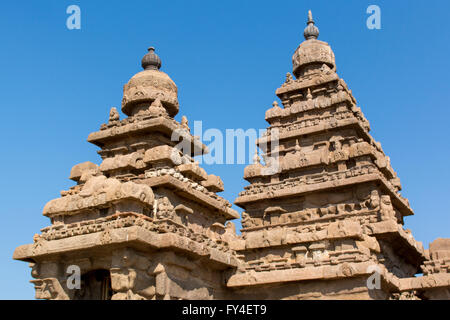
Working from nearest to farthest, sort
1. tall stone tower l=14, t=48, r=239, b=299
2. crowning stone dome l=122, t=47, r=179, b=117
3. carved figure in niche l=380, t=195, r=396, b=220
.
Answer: tall stone tower l=14, t=48, r=239, b=299, carved figure in niche l=380, t=195, r=396, b=220, crowning stone dome l=122, t=47, r=179, b=117

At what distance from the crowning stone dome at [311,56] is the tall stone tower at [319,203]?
7 centimetres

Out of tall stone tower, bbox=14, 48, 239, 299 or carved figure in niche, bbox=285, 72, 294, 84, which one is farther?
carved figure in niche, bbox=285, 72, 294, 84

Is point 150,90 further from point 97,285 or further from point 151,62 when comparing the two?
point 97,285

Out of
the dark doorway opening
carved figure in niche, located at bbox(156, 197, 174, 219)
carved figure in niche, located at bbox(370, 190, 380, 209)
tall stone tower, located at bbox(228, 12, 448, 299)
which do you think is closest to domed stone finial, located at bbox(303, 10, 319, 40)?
tall stone tower, located at bbox(228, 12, 448, 299)

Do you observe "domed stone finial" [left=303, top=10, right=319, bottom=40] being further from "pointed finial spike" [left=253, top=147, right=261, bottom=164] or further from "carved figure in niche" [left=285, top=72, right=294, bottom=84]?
"pointed finial spike" [left=253, top=147, right=261, bottom=164]

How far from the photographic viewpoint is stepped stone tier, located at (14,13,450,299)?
19.7 meters

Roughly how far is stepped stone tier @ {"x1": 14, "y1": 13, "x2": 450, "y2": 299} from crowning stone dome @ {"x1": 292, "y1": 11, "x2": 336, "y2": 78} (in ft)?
0.48

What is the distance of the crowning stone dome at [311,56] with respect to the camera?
121 ft

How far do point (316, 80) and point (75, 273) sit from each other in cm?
2133

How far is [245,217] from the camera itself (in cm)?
3188

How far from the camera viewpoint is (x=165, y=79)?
2867 centimetres

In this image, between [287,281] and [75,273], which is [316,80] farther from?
[75,273]

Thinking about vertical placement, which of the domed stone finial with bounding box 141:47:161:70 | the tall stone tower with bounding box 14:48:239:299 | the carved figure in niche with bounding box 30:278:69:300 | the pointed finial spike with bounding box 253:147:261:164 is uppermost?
the domed stone finial with bounding box 141:47:161:70
